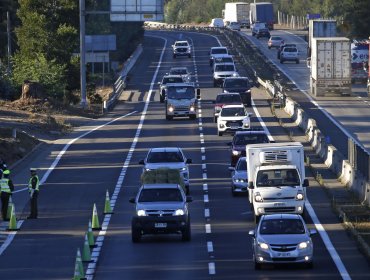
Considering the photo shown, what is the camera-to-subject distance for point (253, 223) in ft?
124

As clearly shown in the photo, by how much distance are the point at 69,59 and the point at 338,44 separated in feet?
68.3

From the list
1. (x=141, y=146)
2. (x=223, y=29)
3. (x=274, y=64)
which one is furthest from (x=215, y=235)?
(x=223, y=29)

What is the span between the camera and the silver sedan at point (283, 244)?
95.6 ft

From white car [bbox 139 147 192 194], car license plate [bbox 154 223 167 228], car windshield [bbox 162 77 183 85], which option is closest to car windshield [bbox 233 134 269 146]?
white car [bbox 139 147 192 194]

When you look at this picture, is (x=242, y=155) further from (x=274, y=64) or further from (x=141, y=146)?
(x=274, y=64)

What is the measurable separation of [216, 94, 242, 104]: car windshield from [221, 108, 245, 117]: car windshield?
275 inches

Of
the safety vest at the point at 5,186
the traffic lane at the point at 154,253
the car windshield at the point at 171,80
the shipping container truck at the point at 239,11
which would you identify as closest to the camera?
the traffic lane at the point at 154,253

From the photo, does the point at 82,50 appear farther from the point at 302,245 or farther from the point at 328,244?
the point at 302,245

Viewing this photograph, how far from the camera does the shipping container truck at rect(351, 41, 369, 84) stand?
9556 centimetres

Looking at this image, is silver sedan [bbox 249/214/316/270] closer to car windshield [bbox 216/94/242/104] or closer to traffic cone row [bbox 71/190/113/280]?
traffic cone row [bbox 71/190/113/280]

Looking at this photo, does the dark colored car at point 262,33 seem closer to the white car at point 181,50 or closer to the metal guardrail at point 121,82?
the metal guardrail at point 121,82

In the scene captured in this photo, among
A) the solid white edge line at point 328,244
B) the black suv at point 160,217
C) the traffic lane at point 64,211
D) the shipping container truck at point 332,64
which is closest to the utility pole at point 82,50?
the traffic lane at point 64,211

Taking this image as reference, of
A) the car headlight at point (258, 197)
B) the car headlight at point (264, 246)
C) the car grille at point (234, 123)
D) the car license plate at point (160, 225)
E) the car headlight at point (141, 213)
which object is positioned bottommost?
the car grille at point (234, 123)

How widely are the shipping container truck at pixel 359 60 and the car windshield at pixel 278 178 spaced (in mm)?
58104
